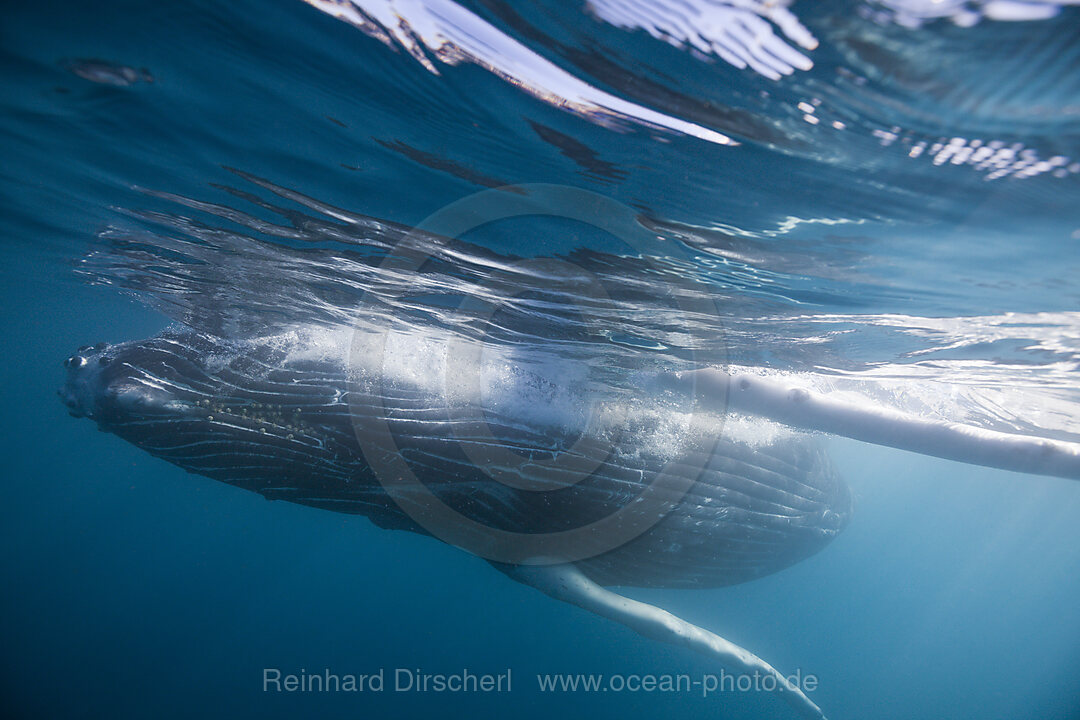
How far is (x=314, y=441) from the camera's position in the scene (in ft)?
22.2

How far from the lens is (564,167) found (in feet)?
14.9

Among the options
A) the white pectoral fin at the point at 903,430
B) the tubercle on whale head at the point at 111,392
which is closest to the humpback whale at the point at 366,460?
the tubercle on whale head at the point at 111,392

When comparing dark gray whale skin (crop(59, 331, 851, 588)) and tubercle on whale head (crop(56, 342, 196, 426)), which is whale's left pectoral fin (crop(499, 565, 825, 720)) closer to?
dark gray whale skin (crop(59, 331, 851, 588))

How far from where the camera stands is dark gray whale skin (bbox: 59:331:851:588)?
6508mm

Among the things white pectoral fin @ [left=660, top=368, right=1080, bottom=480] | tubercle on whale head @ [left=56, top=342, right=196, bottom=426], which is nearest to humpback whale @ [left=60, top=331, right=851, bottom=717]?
tubercle on whale head @ [left=56, top=342, right=196, bottom=426]

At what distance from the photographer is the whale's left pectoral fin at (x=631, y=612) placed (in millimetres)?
7566

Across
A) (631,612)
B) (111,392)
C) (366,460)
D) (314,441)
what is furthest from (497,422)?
(111,392)

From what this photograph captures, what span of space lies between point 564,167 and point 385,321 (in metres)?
7.09

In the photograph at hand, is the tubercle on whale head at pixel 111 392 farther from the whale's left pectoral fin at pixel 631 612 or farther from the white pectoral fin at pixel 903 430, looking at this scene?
the white pectoral fin at pixel 903 430

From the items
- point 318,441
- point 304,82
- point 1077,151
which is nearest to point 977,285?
point 1077,151

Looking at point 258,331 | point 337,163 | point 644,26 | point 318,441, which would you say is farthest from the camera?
point 258,331

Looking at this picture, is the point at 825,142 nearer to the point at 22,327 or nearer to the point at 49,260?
the point at 49,260

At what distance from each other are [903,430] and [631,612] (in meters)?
5.59

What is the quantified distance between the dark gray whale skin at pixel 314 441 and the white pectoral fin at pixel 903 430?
1576 mm
